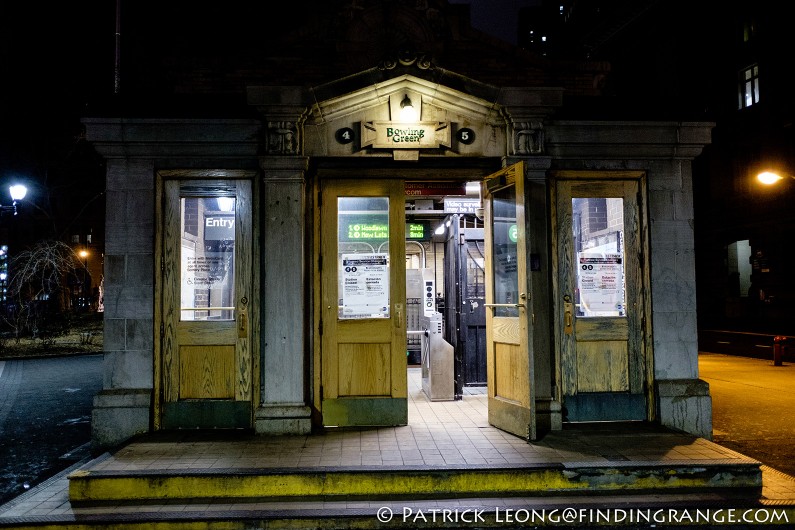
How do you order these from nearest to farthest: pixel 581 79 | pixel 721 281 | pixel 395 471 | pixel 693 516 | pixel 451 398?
pixel 693 516, pixel 395 471, pixel 451 398, pixel 581 79, pixel 721 281

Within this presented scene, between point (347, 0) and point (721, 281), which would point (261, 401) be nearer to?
point (347, 0)

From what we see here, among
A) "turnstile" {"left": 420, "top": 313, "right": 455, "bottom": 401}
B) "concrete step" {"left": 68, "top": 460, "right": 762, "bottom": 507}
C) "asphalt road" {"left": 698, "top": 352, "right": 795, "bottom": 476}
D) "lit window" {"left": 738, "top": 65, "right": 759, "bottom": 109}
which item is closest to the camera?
"concrete step" {"left": 68, "top": 460, "right": 762, "bottom": 507}

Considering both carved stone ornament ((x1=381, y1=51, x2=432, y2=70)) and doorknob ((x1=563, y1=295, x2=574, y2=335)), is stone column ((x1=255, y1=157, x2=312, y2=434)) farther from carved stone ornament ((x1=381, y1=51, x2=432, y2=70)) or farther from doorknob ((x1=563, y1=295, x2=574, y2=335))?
doorknob ((x1=563, y1=295, x2=574, y2=335))

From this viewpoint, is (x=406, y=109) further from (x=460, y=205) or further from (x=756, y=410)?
(x=756, y=410)

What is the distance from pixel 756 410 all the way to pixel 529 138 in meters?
6.17

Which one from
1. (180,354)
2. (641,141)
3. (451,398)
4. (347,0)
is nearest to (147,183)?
(180,354)

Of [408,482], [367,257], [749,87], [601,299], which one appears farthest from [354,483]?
[749,87]

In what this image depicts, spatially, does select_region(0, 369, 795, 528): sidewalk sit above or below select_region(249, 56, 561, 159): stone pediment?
below

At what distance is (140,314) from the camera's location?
652 cm

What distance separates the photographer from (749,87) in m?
25.8

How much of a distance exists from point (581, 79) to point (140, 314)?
7.74 m

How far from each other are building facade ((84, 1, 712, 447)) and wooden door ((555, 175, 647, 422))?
25mm

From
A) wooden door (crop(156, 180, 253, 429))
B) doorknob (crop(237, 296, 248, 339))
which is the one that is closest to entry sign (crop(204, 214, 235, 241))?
wooden door (crop(156, 180, 253, 429))

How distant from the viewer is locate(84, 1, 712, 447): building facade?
646 centimetres
